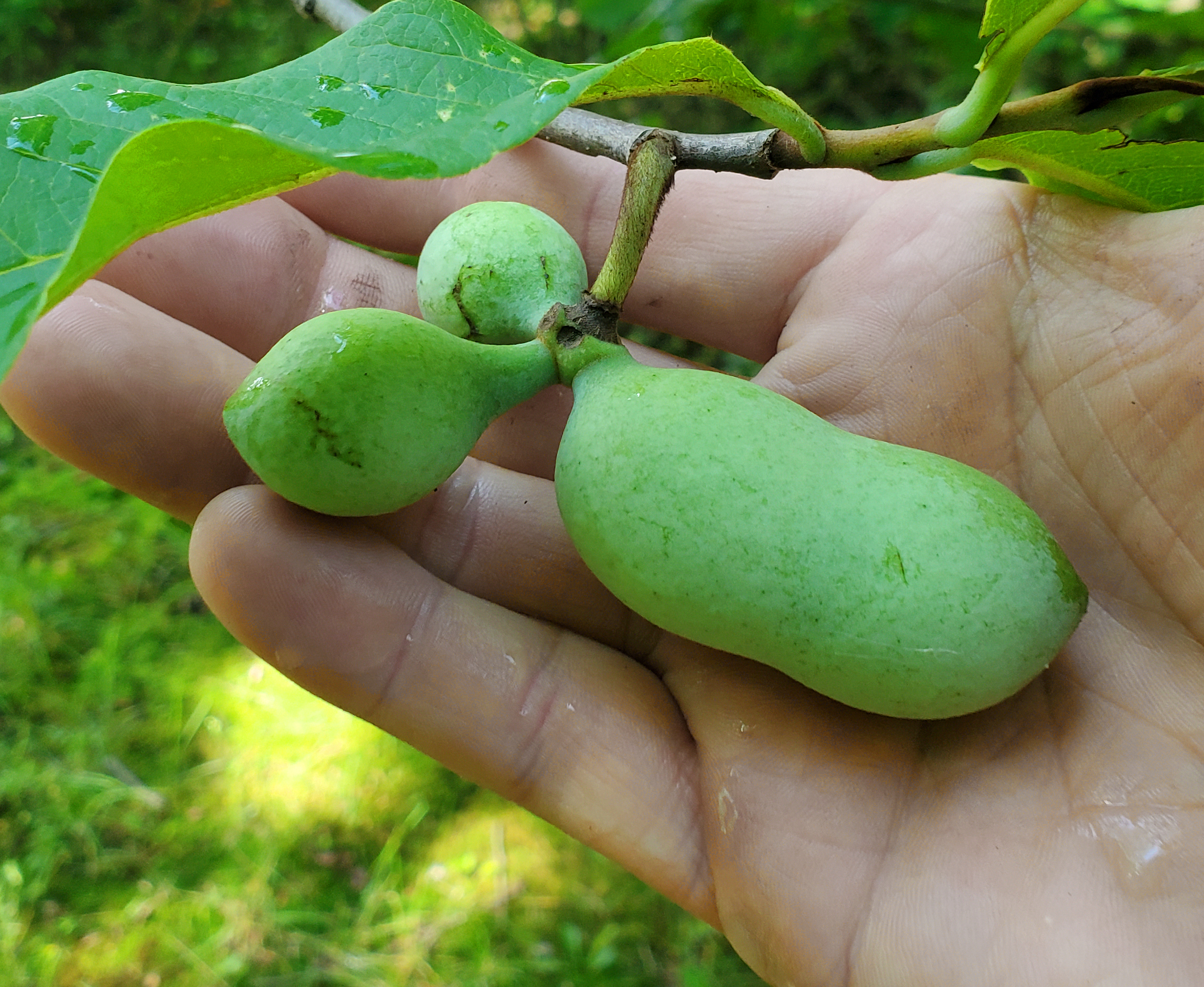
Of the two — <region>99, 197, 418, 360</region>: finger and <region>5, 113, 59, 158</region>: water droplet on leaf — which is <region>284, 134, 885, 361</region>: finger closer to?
<region>99, 197, 418, 360</region>: finger

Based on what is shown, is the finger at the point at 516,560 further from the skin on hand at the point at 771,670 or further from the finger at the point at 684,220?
the finger at the point at 684,220

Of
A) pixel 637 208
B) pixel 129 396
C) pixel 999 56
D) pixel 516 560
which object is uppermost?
pixel 999 56

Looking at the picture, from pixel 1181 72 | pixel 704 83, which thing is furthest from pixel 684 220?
pixel 1181 72

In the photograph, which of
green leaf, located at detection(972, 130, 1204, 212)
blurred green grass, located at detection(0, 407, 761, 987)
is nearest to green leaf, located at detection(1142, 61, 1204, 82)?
green leaf, located at detection(972, 130, 1204, 212)

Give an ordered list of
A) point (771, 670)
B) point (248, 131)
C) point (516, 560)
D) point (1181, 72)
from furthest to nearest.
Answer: point (516, 560) → point (771, 670) → point (1181, 72) → point (248, 131)

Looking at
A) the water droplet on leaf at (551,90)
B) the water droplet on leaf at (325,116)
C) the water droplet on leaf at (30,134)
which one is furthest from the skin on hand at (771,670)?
the water droplet on leaf at (551,90)

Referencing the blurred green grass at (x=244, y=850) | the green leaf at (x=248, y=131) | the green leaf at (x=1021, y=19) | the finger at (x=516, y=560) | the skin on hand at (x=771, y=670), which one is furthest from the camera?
the blurred green grass at (x=244, y=850)

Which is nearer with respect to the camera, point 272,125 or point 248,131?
point 248,131

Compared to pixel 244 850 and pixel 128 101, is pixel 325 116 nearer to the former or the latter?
pixel 128 101
